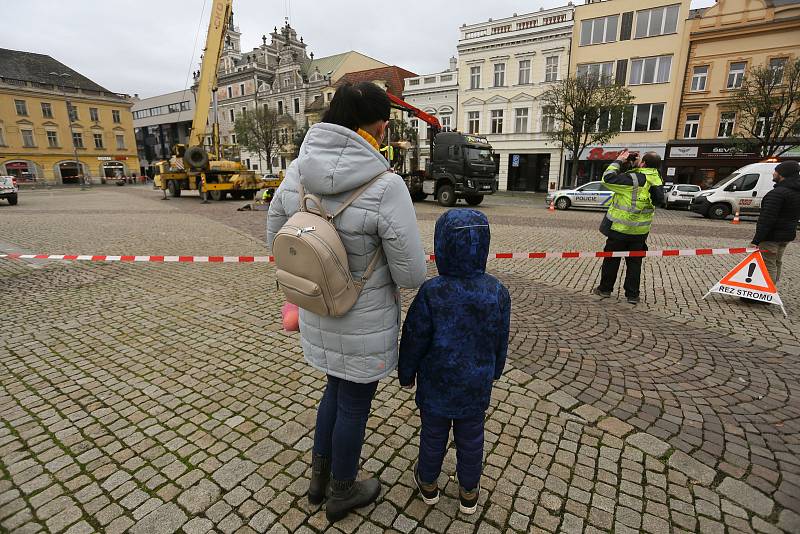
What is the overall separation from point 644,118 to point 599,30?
680 cm

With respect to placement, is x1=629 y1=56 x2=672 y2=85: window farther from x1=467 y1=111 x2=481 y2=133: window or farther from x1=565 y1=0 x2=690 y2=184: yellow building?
x1=467 y1=111 x2=481 y2=133: window

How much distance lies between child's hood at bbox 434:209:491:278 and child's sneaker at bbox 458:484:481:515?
1138mm

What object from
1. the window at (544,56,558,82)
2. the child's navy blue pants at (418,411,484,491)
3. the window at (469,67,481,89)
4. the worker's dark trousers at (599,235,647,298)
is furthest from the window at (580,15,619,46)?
the child's navy blue pants at (418,411,484,491)

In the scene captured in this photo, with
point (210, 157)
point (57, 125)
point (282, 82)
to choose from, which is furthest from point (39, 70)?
point (210, 157)

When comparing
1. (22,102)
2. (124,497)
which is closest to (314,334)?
(124,497)

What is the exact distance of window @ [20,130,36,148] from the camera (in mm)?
47109

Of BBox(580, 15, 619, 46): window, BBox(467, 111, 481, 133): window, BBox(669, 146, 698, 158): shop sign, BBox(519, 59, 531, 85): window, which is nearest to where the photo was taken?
BBox(669, 146, 698, 158): shop sign

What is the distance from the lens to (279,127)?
49.1 meters

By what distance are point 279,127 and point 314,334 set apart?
51956 mm

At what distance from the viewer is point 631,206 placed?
5.34m

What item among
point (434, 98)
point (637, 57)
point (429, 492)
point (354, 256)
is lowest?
point (429, 492)

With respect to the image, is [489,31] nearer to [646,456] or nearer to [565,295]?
[565,295]

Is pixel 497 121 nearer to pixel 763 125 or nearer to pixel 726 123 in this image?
pixel 726 123

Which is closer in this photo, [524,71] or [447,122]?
[524,71]
